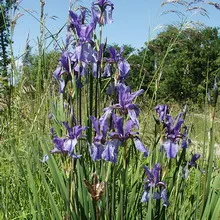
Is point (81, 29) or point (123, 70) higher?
point (81, 29)

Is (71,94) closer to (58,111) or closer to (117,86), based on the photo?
(117,86)

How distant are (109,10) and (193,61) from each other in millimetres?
23420

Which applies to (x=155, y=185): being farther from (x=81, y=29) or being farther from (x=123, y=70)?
(x=81, y=29)

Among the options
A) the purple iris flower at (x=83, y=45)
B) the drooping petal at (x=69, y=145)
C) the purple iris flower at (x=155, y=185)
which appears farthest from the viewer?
the purple iris flower at (x=155, y=185)

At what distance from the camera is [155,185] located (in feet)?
4.76

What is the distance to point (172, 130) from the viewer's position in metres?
1.44

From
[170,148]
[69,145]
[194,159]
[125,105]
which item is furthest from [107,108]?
[194,159]

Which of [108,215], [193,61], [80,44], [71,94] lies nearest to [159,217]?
[108,215]

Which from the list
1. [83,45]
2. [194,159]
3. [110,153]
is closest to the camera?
[110,153]

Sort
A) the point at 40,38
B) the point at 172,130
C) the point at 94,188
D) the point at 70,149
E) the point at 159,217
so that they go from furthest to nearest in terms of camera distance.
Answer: the point at 40,38
the point at 159,217
the point at 172,130
the point at 70,149
the point at 94,188

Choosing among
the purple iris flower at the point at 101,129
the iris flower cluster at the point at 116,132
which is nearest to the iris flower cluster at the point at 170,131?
the iris flower cluster at the point at 116,132

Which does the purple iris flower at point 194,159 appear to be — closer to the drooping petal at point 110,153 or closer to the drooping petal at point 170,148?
the drooping petal at point 170,148

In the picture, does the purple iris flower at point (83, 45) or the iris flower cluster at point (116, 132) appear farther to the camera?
the purple iris flower at point (83, 45)

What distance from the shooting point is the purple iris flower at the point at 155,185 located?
4.74 ft
